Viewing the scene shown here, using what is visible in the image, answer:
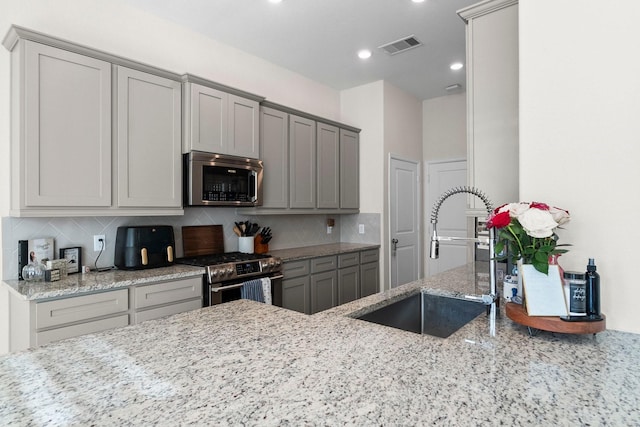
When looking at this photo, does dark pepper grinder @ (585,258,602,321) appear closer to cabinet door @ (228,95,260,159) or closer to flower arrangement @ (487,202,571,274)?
flower arrangement @ (487,202,571,274)

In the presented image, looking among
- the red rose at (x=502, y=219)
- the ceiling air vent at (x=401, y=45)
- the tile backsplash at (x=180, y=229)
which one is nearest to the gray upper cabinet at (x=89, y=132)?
the tile backsplash at (x=180, y=229)

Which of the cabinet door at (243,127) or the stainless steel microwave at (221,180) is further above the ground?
the cabinet door at (243,127)

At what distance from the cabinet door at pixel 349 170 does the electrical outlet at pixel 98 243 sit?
2.62m

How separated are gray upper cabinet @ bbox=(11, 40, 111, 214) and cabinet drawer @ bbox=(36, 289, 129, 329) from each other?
603 mm

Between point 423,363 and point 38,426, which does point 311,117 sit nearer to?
point 423,363

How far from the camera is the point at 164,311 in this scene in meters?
2.48

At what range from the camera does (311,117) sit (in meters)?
4.06

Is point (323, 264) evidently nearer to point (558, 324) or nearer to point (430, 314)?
point (430, 314)

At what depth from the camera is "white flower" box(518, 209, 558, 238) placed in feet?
3.85

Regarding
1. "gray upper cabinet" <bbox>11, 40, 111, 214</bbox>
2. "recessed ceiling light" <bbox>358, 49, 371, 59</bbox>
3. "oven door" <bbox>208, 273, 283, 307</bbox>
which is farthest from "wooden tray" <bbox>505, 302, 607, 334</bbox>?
"recessed ceiling light" <bbox>358, 49, 371, 59</bbox>

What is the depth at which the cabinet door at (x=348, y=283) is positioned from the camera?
13.1ft

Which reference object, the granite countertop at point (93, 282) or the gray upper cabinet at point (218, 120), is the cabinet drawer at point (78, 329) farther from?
the gray upper cabinet at point (218, 120)

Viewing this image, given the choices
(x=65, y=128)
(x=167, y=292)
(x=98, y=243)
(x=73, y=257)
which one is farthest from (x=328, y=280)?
(x=65, y=128)

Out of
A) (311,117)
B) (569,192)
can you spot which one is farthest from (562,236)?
(311,117)
